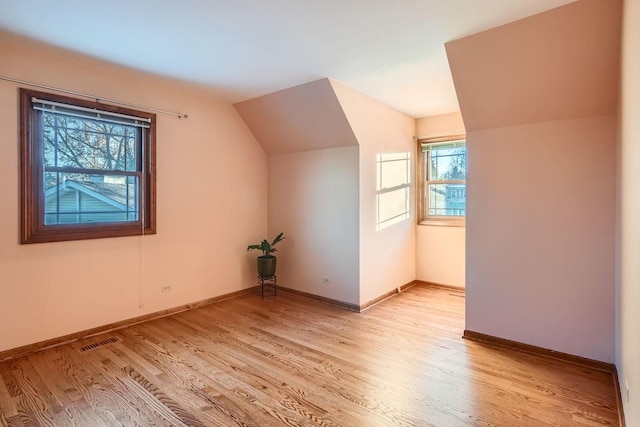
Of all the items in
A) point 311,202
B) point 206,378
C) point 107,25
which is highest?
point 107,25

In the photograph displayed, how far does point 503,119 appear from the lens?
2822 millimetres

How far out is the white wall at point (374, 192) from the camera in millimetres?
3821

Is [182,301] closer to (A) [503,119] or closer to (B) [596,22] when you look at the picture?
(A) [503,119]

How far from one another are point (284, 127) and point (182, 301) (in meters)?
2.46

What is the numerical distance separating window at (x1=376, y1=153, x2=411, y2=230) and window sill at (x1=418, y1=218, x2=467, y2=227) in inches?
16.1

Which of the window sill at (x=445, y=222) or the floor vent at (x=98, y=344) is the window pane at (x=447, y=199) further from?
the floor vent at (x=98, y=344)

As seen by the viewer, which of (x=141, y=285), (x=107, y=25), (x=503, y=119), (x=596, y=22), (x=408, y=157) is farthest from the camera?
(x=408, y=157)

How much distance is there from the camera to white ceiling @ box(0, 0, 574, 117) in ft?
6.92

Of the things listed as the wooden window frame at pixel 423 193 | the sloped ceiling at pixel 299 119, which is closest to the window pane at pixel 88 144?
the sloped ceiling at pixel 299 119

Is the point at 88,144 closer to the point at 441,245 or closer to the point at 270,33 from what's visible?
the point at 270,33

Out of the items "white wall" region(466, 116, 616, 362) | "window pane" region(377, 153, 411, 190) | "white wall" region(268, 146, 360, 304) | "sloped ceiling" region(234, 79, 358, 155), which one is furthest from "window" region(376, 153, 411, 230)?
"white wall" region(466, 116, 616, 362)

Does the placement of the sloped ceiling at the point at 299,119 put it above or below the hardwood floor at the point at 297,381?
above

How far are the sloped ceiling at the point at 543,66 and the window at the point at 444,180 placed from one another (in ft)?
6.19

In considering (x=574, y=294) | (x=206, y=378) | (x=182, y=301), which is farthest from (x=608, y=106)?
(x=182, y=301)
